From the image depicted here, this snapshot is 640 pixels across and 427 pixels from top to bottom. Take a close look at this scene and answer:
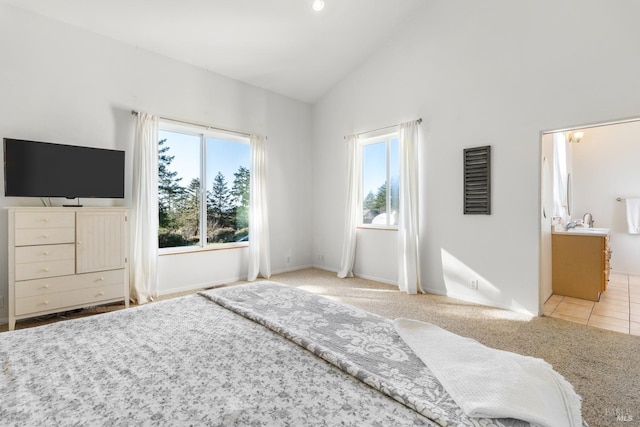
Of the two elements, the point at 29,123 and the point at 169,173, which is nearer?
the point at 29,123

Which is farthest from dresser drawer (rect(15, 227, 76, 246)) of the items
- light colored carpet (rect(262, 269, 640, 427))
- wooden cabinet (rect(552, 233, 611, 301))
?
wooden cabinet (rect(552, 233, 611, 301))

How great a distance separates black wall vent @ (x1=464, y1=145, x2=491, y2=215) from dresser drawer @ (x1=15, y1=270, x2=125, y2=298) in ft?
13.4

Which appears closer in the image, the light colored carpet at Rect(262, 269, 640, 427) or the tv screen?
the light colored carpet at Rect(262, 269, 640, 427)

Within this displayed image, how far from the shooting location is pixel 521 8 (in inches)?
129

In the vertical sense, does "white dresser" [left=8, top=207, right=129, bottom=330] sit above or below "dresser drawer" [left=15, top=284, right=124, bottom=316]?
above

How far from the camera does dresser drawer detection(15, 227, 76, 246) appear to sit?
107 inches

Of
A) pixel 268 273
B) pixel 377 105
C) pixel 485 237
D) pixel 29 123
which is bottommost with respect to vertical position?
pixel 268 273

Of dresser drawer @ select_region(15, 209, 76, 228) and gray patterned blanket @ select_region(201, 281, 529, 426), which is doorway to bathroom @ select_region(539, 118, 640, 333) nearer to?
gray patterned blanket @ select_region(201, 281, 529, 426)

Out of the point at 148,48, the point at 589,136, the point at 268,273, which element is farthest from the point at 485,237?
the point at 148,48

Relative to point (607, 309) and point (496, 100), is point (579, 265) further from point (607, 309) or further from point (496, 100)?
point (496, 100)

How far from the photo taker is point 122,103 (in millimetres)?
3645

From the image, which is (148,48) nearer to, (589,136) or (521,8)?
(521,8)

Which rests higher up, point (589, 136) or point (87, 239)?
point (589, 136)

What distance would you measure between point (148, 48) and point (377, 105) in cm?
316
